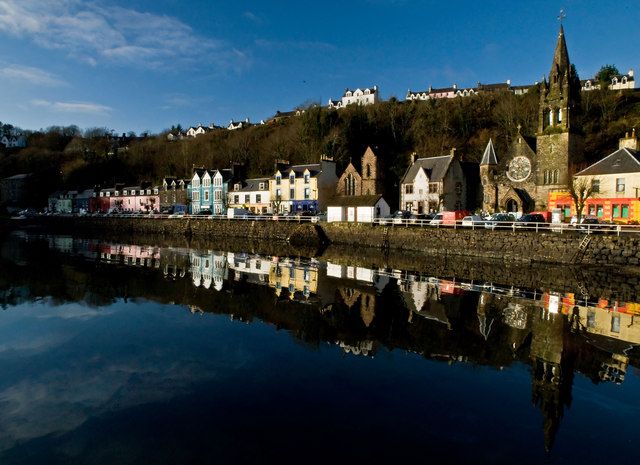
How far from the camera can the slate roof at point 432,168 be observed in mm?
50281

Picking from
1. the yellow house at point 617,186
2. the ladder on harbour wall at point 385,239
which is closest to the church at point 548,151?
the yellow house at point 617,186

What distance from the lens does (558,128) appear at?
43031 mm

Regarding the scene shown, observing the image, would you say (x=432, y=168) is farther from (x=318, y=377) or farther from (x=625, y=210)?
(x=318, y=377)

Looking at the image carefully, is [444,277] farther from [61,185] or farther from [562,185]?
[61,185]

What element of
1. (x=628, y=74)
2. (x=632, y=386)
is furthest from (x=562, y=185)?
(x=628, y=74)

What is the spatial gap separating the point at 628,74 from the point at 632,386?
A: 9962cm

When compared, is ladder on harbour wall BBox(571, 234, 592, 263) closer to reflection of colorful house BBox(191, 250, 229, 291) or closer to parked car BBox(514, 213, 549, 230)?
parked car BBox(514, 213, 549, 230)

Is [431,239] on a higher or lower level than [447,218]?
lower

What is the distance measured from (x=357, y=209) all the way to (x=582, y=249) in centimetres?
2139

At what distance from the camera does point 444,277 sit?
81.7 ft


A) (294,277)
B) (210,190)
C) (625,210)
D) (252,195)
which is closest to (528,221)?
(625,210)

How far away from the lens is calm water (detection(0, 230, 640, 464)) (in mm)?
7488

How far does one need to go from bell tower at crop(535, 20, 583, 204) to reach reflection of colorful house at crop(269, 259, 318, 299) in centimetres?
2848

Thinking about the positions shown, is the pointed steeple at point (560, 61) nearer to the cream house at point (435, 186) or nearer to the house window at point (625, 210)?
the cream house at point (435, 186)
